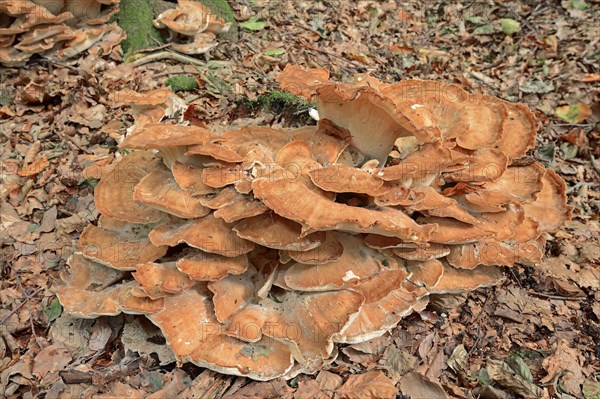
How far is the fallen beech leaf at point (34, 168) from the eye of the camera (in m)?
5.75

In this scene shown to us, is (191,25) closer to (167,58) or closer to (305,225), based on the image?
(167,58)

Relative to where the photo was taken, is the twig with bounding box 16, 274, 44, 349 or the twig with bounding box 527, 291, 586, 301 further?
the twig with bounding box 527, 291, 586, 301

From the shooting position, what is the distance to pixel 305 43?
27.1ft

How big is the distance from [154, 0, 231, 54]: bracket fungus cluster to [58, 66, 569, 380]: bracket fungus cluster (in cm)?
323

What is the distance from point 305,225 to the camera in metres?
3.24

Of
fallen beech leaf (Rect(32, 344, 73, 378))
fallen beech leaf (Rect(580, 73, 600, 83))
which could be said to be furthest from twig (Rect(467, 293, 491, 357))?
fallen beech leaf (Rect(580, 73, 600, 83))

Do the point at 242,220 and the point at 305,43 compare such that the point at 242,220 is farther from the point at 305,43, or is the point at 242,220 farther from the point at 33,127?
the point at 305,43

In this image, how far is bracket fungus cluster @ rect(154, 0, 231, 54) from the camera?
23.6 ft

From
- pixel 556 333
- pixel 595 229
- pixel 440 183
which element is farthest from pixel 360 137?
pixel 595 229

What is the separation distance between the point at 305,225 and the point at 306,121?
3.11 meters

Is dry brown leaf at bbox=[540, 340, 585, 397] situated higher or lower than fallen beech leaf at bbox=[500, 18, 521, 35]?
lower

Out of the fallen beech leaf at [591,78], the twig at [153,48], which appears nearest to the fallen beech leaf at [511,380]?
the fallen beech leaf at [591,78]

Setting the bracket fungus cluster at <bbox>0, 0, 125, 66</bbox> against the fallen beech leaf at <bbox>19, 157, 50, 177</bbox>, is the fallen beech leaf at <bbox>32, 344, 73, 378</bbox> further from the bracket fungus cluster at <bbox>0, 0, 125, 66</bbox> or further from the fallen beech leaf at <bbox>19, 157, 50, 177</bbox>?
the bracket fungus cluster at <bbox>0, 0, 125, 66</bbox>

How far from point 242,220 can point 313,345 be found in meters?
1.09
